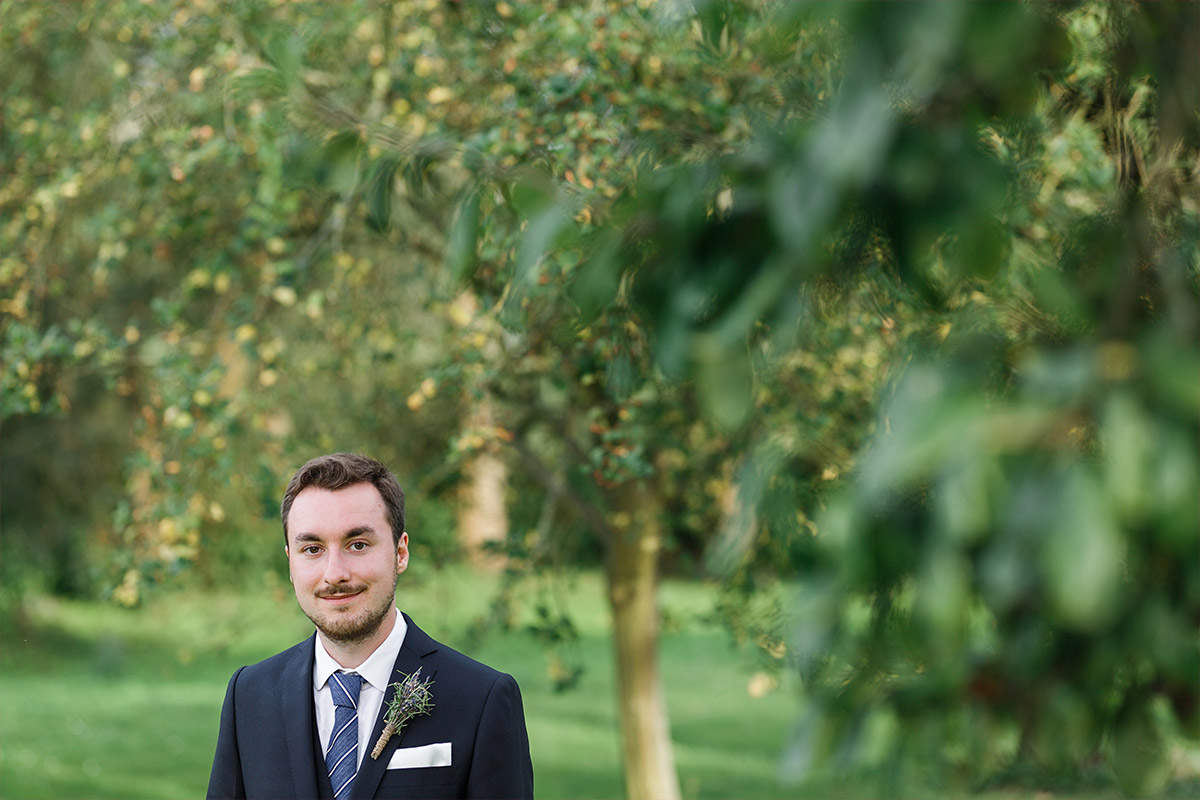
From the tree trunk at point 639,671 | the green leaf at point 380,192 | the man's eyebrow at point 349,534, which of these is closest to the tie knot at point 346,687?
the man's eyebrow at point 349,534

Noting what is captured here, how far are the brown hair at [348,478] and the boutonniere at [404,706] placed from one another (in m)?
0.22

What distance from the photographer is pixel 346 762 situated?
1903 millimetres

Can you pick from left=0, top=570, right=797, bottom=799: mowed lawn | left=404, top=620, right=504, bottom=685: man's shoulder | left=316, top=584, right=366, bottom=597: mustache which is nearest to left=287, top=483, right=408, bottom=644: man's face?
left=316, top=584, right=366, bottom=597: mustache

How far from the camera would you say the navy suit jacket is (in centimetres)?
188

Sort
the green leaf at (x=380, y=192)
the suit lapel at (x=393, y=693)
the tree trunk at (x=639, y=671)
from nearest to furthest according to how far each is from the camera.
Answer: the green leaf at (x=380, y=192)
the suit lapel at (x=393, y=693)
the tree trunk at (x=639, y=671)

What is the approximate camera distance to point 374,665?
77.2 inches

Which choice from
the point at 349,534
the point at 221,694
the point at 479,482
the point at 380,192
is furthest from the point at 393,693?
the point at 221,694

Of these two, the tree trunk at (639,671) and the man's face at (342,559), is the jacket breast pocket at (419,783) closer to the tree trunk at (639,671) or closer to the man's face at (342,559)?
the man's face at (342,559)

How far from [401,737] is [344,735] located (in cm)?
10

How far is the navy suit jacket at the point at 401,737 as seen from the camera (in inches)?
74.1

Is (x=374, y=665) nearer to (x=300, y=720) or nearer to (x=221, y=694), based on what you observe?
(x=300, y=720)

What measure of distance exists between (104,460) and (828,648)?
463 inches

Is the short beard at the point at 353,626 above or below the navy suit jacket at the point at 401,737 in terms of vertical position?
above

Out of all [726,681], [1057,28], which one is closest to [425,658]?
[1057,28]
